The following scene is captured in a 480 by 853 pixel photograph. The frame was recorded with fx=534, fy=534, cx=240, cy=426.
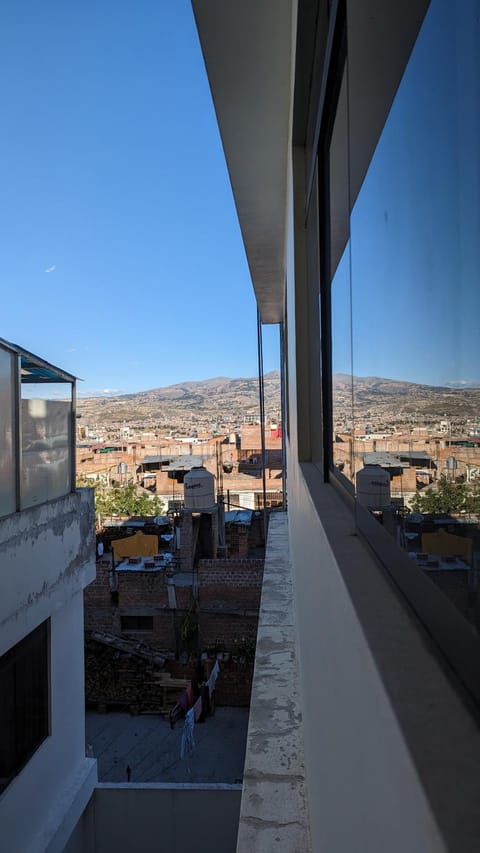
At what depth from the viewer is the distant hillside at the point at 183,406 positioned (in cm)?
3700

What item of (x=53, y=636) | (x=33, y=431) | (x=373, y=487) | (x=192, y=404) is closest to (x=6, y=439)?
(x=33, y=431)

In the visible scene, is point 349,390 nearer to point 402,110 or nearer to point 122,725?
point 402,110

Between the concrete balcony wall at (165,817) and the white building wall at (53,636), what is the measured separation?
0.35m

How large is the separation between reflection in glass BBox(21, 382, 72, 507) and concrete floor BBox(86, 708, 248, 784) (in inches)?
181

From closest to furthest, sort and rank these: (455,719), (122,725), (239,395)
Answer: (455,719) < (122,725) < (239,395)

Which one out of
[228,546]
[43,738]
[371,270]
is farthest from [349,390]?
[228,546]

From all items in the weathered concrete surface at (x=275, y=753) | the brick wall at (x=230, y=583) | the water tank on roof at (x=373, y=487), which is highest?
the water tank on roof at (x=373, y=487)

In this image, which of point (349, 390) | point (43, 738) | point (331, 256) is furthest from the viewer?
point (43, 738)

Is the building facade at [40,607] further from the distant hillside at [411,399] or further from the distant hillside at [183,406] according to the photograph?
the distant hillside at [183,406]

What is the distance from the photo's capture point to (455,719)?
28 cm

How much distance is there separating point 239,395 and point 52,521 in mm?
35144

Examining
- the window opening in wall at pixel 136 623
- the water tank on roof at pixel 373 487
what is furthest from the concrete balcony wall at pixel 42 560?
the window opening in wall at pixel 136 623

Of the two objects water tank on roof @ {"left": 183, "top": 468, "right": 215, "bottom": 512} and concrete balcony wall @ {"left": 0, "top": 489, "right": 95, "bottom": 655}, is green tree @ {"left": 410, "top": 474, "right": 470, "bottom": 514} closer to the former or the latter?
concrete balcony wall @ {"left": 0, "top": 489, "right": 95, "bottom": 655}

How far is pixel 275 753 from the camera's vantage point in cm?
144
